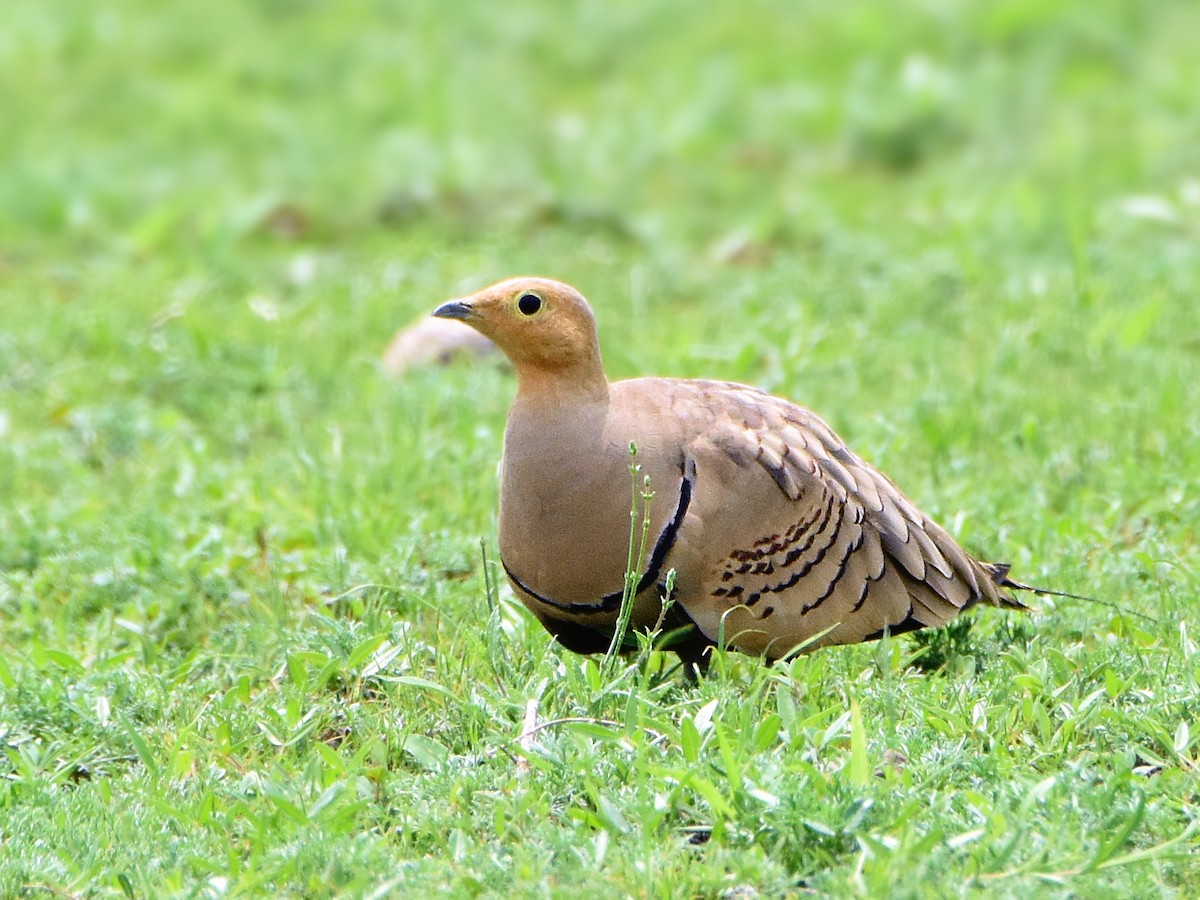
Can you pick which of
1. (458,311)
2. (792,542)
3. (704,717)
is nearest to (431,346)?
(458,311)

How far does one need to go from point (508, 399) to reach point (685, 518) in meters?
2.56

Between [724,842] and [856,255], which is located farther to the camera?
[856,255]

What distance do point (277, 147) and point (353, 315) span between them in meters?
2.35

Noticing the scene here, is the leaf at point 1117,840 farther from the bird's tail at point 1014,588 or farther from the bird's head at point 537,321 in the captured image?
the bird's head at point 537,321

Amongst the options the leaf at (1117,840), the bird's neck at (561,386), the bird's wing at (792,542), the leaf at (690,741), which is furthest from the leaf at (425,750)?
the leaf at (1117,840)

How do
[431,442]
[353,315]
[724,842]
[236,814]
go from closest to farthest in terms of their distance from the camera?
[724,842] < [236,814] < [431,442] < [353,315]

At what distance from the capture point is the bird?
151 inches

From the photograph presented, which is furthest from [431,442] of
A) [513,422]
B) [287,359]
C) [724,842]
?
[724,842]

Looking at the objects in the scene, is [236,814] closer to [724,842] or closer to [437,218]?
[724,842]

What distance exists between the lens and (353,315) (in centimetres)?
730

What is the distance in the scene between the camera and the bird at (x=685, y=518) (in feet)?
12.6

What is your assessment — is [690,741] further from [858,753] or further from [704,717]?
[858,753]

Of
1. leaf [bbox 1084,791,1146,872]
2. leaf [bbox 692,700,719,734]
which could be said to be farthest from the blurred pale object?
leaf [bbox 1084,791,1146,872]

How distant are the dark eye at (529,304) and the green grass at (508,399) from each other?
2.39 feet
